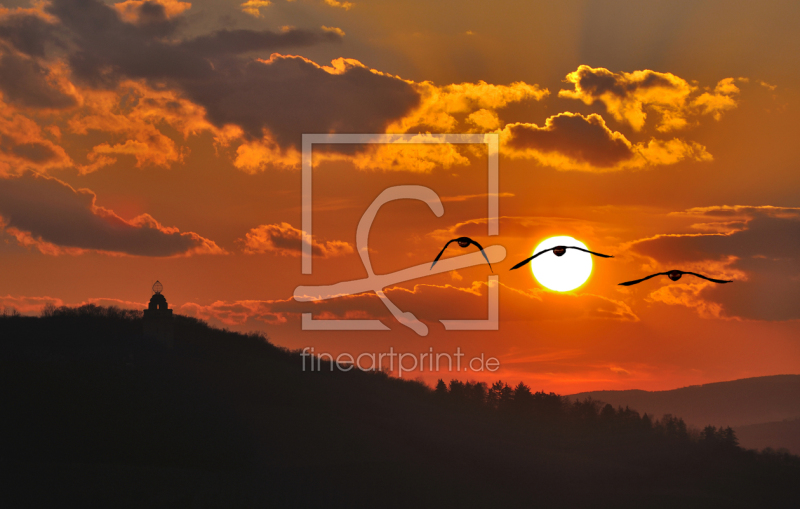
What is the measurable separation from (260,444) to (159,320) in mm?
20303

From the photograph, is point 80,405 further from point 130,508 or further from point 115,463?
point 130,508

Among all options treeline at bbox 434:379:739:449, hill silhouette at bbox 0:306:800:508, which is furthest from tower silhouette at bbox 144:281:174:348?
treeline at bbox 434:379:739:449

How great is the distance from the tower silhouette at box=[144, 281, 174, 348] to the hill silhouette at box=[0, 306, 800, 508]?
5.61 feet

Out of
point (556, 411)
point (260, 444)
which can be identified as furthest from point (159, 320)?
point (556, 411)

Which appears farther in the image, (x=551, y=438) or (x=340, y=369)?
(x=340, y=369)

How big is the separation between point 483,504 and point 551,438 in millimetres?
54262

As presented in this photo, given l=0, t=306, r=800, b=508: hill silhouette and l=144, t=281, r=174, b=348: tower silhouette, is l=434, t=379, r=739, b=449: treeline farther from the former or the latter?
l=144, t=281, r=174, b=348: tower silhouette

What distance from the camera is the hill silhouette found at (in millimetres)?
72375

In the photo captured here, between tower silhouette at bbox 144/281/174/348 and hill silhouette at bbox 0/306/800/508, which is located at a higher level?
tower silhouette at bbox 144/281/174/348

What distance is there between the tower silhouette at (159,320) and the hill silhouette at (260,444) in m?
1.71

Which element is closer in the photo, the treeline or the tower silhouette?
the tower silhouette

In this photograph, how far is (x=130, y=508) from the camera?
6397cm

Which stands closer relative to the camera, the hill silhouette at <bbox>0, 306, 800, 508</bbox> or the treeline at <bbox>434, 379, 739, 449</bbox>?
the hill silhouette at <bbox>0, 306, 800, 508</bbox>

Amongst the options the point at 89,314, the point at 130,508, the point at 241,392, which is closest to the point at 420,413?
the point at 241,392
